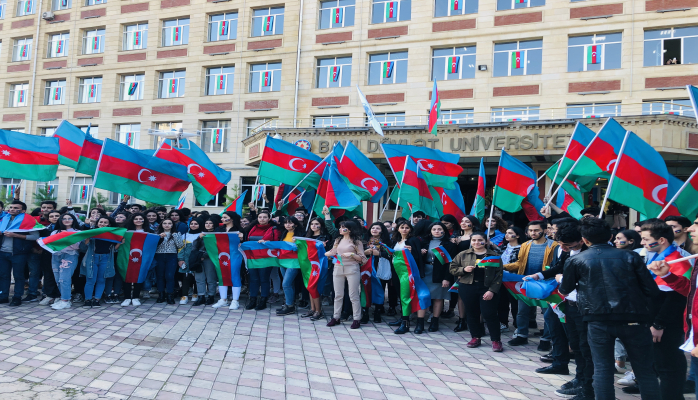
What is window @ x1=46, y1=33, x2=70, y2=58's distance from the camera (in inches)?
1197

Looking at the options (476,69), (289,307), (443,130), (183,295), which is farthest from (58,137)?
(476,69)

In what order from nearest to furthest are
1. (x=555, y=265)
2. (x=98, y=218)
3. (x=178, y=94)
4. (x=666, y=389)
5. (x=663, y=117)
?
(x=666, y=389), (x=555, y=265), (x=98, y=218), (x=663, y=117), (x=178, y=94)

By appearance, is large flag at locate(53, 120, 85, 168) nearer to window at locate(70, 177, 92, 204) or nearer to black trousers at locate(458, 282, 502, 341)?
black trousers at locate(458, 282, 502, 341)

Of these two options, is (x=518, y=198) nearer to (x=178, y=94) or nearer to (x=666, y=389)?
(x=666, y=389)

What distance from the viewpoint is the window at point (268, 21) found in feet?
85.5

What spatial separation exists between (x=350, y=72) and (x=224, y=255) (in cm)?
1738

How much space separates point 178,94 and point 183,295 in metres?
21.1

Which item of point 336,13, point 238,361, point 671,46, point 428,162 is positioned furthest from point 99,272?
point 671,46

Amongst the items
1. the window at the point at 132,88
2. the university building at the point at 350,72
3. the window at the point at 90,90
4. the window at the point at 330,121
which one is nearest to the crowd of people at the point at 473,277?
the university building at the point at 350,72

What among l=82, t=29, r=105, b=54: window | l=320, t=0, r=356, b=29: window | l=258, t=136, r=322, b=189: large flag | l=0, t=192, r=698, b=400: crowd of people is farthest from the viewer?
l=82, t=29, r=105, b=54: window

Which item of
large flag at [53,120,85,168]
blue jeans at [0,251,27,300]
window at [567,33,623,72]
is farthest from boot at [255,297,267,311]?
window at [567,33,623,72]

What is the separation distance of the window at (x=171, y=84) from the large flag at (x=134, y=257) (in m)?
20.6

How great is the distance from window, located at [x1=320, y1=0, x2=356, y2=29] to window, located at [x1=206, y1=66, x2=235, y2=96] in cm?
559

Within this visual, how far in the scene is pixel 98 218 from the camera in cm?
884
